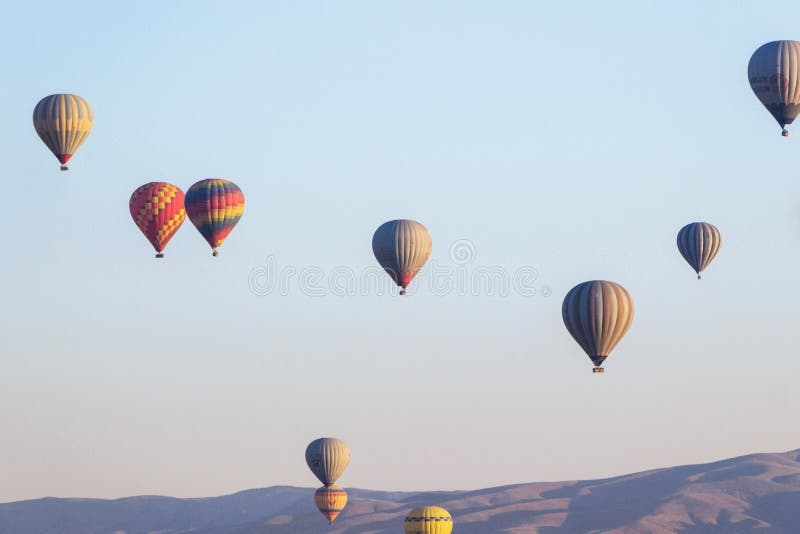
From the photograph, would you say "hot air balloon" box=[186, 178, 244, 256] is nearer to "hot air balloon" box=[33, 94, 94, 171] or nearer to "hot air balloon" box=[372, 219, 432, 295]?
"hot air balloon" box=[33, 94, 94, 171]

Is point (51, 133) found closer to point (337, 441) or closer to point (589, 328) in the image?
point (589, 328)

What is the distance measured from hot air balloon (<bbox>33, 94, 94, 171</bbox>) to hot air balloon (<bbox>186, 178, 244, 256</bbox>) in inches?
302

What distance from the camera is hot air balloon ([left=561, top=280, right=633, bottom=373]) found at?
85.1m

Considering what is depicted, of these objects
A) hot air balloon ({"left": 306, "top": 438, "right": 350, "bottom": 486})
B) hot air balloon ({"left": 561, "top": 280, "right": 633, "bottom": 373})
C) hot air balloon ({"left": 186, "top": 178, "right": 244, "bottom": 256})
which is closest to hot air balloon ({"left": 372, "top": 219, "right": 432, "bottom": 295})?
hot air balloon ({"left": 186, "top": 178, "right": 244, "bottom": 256})

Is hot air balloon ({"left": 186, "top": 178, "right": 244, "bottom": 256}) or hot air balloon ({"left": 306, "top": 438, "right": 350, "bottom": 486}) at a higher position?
hot air balloon ({"left": 186, "top": 178, "right": 244, "bottom": 256})

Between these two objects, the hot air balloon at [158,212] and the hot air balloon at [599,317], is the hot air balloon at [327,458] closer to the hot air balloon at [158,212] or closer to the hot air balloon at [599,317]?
the hot air balloon at [158,212]

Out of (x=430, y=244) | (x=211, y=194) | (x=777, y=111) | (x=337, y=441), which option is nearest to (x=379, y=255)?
(x=430, y=244)

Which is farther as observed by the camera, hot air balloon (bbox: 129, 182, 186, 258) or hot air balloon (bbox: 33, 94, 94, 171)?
hot air balloon (bbox: 129, 182, 186, 258)

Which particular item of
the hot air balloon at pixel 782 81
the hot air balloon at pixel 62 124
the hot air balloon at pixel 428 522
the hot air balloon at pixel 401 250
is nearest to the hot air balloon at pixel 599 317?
the hot air balloon at pixel 401 250

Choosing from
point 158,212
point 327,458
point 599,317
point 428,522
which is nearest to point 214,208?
point 158,212

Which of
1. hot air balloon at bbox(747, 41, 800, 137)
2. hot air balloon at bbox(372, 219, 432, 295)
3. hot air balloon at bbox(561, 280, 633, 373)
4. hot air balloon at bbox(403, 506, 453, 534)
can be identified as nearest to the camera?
hot air balloon at bbox(561, 280, 633, 373)

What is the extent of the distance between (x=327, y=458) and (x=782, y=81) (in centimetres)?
5812

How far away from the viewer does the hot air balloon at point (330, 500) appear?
436ft

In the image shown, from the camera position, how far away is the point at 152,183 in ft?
325
